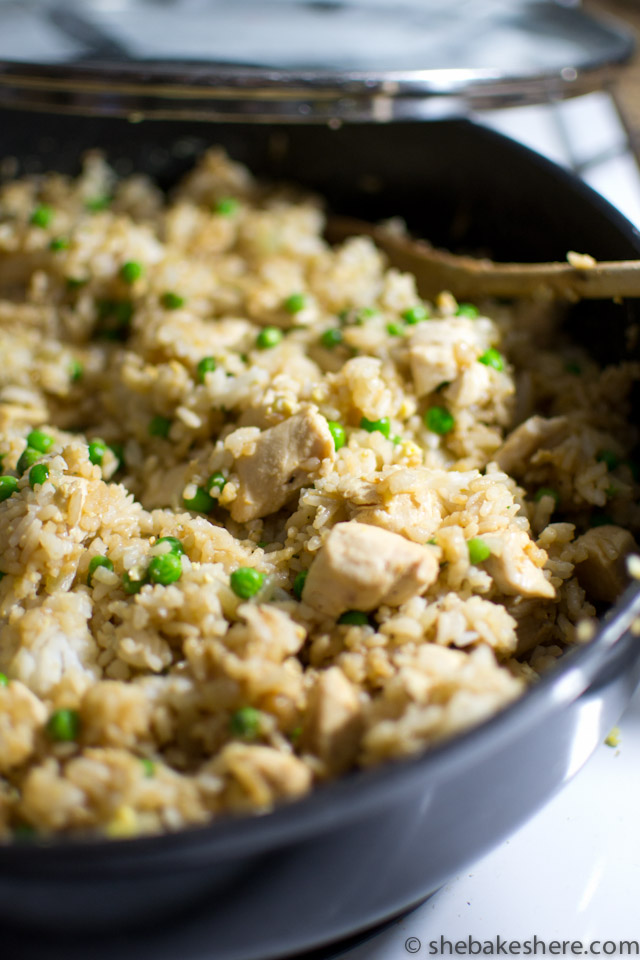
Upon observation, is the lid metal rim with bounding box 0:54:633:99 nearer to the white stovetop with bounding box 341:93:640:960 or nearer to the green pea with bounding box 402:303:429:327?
the green pea with bounding box 402:303:429:327

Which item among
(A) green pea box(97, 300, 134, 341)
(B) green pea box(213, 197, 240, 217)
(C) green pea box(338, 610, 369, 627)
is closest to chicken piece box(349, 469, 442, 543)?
(C) green pea box(338, 610, 369, 627)

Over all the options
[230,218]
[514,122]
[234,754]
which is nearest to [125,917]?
[234,754]

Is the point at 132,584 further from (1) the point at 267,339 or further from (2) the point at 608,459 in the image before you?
(2) the point at 608,459

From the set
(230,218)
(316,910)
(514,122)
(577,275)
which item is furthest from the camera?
(514,122)

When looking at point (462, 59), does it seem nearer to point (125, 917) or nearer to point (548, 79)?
point (548, 79)

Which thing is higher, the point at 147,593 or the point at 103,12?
the point at 103,12
